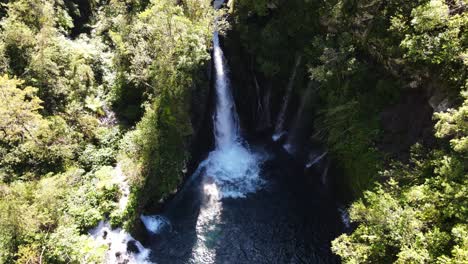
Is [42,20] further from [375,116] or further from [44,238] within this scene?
[375,116]

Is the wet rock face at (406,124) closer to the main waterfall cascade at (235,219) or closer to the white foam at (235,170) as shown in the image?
the main waterfall cascade at (235,219)

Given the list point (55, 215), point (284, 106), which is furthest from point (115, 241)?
point (284, 106)

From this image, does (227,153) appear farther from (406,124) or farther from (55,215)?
(55,215)

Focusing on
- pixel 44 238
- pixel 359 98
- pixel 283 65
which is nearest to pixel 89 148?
pixel 44 238

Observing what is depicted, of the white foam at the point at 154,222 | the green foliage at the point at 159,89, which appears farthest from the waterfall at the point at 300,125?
the white foam at the point at 154,222

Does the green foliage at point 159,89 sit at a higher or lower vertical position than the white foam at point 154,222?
higher
